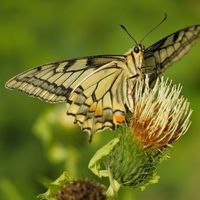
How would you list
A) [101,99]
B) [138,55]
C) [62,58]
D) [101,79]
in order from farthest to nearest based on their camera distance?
[62,58], [101,79], [101,99], [138,55]

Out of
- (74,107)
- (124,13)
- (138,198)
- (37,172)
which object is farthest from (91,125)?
(124,13)

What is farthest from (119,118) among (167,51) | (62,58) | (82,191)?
(62,58)

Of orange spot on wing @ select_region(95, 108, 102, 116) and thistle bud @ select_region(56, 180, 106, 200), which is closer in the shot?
thistle bud @ select_region(56, 180, 106, 200)

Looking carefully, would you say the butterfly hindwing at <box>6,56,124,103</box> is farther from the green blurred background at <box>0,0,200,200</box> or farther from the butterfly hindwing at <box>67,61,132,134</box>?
the green blurred background at <box>0,0,200,200</box>

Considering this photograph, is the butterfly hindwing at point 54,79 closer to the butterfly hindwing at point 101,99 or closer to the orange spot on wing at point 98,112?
the butterfly hindwing at point 101,99

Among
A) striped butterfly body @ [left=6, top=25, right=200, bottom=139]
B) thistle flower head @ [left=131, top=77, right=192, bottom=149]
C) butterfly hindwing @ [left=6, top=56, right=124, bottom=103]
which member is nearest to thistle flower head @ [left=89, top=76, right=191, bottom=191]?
thistle flower head @ [left=131, top=77, right=192, bottom=149]

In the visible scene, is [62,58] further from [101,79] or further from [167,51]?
[167,51]
